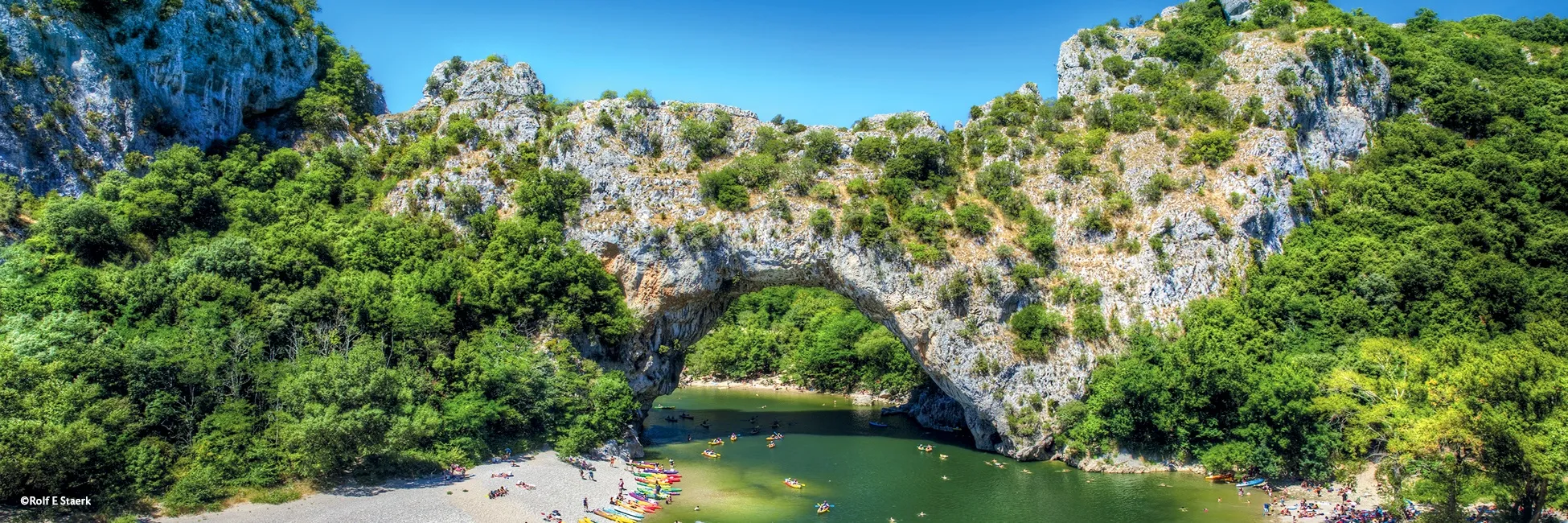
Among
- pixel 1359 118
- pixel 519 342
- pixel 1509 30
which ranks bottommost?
pixel 519 342

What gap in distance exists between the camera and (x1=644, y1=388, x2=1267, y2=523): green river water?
38312 millimetres

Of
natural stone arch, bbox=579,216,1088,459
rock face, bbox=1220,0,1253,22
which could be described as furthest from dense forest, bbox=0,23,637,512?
rock face, bbox=1220,0,1253,22

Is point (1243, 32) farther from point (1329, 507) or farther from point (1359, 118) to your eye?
point (1329, 507)

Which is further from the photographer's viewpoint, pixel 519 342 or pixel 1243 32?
pixel 1243 32

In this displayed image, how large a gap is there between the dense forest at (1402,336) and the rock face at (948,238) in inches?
96.5

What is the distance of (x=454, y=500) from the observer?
3612 centimetres

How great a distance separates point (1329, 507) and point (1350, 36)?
43.8 meters

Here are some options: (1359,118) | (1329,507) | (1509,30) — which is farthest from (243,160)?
(1509,30)

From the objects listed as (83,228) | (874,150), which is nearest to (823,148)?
(874,150)

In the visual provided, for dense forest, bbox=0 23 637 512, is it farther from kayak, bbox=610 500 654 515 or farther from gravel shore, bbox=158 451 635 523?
kayak, bbox=610 500 654 515

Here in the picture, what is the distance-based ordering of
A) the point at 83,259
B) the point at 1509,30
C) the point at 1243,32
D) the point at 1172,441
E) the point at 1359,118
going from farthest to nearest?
the point at 1509,30 → the point at 1243,32 → the point at 1359,118 → the point at 1172,441 → the point at 83,259

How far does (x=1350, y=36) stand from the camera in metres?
63.6

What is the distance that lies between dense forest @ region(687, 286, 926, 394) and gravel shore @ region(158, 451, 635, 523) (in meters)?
31.6

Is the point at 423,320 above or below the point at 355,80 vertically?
below
